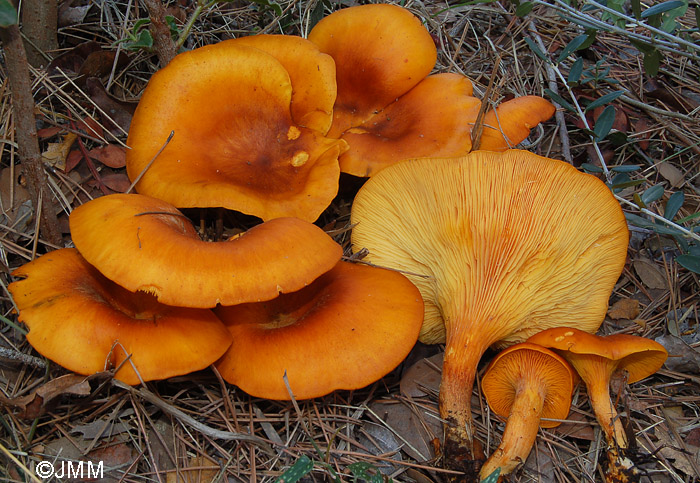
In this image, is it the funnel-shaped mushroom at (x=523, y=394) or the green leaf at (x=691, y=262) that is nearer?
the funnel-shaped mushroom at (x=523, y=394)

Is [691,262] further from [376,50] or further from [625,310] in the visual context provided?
[376,50]

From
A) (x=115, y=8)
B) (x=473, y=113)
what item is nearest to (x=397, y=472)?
(x=473, y=113)

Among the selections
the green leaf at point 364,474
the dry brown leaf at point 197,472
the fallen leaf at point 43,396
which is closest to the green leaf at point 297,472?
the green leaf at point 364,474

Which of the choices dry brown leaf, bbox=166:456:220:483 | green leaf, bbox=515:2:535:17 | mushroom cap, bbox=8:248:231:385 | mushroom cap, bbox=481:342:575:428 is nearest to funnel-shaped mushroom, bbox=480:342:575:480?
mushroom cap, bbox=481:342:575:428

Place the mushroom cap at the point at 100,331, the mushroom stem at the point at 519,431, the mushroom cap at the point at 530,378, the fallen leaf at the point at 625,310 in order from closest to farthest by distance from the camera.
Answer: the mushroom cap at the point at 100,331
the mushroom stem at the point at 519,431
the mushroom cap at the point at 530,378
the fallen leaf at the point at 625,310

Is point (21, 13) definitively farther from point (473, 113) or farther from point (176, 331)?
point (473, 113)

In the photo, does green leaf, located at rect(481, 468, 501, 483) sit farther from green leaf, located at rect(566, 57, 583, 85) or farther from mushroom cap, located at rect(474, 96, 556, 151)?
green leaf, located at rect(566, 57, 583, 85)

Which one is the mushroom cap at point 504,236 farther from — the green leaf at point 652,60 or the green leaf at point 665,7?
the green leaf at point 652,60
